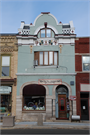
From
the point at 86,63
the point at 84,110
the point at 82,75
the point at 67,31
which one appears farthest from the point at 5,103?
the point at 67,31

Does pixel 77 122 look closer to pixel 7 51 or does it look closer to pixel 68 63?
pixel 68 63

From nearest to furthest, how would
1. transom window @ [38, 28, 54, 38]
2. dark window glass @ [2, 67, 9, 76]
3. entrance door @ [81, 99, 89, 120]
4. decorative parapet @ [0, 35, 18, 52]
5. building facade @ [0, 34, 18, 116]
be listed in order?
entrance door @ [81, 99, 89, 120] → building facade @ [0, 34, 18, 116] → dark window glass @ [2, 67, 9, 76] → decorative parapet @ [0, 35, 18, 52] → transom window @ [38, 28, 54, 38]

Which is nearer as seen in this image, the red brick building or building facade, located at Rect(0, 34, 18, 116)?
the red brick building

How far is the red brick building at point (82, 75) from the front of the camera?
1564cm

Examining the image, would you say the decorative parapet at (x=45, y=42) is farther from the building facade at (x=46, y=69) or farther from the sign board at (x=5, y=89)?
the sign board at (x=5, y=89)

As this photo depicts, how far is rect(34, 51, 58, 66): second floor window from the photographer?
16.6 m

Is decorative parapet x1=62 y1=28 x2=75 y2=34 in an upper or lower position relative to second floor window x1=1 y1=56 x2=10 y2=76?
upper

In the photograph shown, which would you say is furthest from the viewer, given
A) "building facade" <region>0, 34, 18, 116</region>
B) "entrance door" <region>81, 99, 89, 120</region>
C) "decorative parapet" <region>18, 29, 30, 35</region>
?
"decorative parapet" <region>18, 29, 30, 35</region>

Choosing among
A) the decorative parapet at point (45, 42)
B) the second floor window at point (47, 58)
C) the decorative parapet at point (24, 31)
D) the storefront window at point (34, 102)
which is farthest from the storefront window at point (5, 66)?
the decorative parapet at point (45, 42)

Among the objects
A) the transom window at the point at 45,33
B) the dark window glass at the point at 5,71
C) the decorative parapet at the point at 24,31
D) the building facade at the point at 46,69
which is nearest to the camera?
the building facade at the point at 46,69

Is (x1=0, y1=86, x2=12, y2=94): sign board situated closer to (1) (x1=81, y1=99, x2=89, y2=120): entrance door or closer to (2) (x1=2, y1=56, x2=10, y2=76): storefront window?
(2) (x1=2, y1=56, x2=10, y2=76): storefront window

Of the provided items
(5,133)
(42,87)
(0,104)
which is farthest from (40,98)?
(5,133)

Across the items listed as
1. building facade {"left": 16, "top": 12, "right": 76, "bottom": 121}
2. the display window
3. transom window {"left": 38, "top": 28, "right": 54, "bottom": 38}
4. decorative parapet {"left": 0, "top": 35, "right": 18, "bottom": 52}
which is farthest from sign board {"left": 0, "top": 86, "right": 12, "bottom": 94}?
transom window {"left": 38, "top": 28, "right": 54, "bottom": 38}

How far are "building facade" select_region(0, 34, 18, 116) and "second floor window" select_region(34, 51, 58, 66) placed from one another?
2454 millimetres
